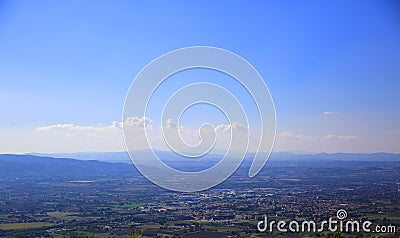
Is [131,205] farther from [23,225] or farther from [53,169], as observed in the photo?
[53,169]

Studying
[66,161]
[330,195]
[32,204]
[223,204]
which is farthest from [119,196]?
[66,161]

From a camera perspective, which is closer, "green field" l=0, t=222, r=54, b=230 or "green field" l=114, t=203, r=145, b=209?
"green field" l=0, t=222, r=54, b=230

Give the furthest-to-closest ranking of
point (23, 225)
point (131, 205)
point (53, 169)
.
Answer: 1. point (53, 169)
2. point (131, 205)
3. point (23, 225)

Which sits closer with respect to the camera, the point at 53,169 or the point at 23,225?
the point at 23,225

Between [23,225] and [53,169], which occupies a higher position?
[53,169]

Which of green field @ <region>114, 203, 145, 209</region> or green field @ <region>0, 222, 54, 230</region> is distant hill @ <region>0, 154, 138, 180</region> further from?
green field @ <region>0, 222, 54, 230</region>

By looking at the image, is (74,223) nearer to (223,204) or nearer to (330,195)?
(223,204)

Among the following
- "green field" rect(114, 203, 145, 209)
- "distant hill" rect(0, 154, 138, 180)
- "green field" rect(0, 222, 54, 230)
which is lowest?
"green field" rect(0, 222, 54, 230)

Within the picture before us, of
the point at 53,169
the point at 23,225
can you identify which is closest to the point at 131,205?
the point at 23,225

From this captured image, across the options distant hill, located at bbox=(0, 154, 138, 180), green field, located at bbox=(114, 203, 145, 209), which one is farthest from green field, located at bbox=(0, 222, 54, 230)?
distant hill, located at bbox=(0, 154, 138, 180)

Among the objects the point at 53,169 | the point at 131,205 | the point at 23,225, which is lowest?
the point at 23,225

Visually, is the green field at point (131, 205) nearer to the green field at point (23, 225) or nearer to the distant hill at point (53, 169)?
the green field at point (23, 225)

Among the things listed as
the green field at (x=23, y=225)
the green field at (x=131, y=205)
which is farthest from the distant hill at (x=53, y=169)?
the green field at (x=23, y=225)
